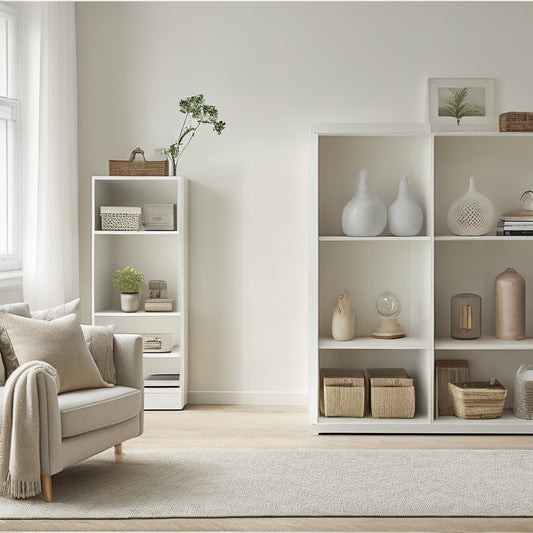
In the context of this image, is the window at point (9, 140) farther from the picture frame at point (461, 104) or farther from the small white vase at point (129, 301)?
the picture frame at point (461, 104)

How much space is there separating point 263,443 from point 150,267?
1.51 metres

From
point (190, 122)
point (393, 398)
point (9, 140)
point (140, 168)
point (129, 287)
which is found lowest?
point (393, 398)

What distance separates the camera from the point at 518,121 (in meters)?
4.11

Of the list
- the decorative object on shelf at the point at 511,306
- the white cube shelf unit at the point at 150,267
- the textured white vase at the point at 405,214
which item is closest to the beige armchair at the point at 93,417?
the white cube shelf unit at the point at 150,267

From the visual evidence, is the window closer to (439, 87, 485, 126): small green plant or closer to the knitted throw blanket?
the knitted throw blanket

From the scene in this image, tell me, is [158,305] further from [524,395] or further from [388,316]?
[524,395]

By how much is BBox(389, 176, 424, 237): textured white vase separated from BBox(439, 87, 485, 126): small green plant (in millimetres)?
694

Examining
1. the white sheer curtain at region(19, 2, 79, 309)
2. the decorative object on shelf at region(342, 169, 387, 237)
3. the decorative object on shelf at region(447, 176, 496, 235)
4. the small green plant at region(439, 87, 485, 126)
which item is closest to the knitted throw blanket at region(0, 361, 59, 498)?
the white sheer curtain at region(19, 2, 79, 309)

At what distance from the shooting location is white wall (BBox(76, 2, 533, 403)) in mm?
4652

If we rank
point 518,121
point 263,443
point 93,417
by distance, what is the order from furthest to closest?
point 518,121 → point 263,443 → point 93,417

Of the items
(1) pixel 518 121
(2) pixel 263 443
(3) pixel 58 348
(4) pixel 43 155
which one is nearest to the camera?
(3) pixel 58 348

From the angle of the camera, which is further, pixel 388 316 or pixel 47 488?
pixel 388 316

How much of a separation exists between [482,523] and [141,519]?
1365mm

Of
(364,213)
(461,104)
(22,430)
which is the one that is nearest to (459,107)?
(461,104)
